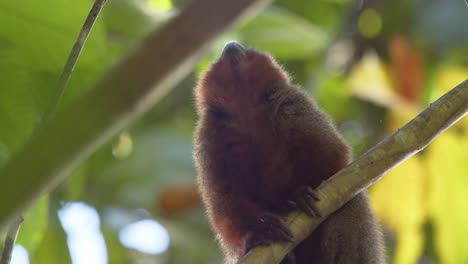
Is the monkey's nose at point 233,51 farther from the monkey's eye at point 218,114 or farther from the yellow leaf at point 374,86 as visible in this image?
the yellow leaf at point 374,86

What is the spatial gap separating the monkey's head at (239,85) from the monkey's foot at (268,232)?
0.36 m

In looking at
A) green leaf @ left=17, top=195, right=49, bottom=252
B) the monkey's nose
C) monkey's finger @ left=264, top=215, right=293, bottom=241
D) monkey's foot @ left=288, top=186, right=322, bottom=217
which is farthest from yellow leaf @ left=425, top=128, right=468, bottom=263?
green leaf @ left=17, top=195, right=49, bottom=252

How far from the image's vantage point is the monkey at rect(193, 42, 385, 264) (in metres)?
2.00

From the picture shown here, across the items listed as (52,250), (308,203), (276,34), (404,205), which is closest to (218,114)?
(308,203)

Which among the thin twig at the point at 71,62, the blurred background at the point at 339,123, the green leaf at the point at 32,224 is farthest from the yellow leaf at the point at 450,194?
the thin twig at the point at 71,62

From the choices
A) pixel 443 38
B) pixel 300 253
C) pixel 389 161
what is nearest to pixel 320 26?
pixel 443 38

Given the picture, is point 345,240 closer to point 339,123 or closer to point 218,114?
point 218,114

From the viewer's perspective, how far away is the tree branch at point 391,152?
5.10ft

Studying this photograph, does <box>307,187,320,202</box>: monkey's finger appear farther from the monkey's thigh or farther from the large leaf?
the large leaf

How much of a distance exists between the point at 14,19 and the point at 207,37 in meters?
0.95

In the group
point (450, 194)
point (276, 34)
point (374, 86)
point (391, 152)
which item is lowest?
point (450, 194)

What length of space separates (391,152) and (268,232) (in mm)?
335

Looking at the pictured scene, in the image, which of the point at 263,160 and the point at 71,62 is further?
the point at 263,160

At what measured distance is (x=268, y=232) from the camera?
1704 millimetres
